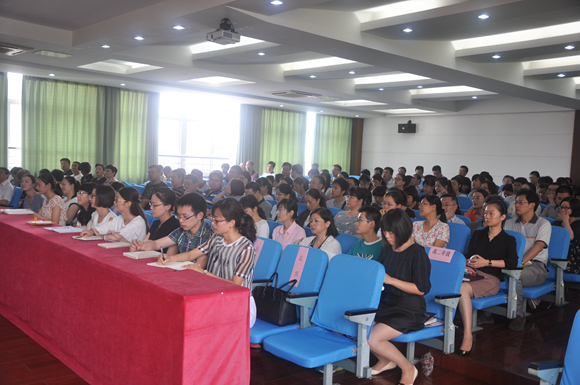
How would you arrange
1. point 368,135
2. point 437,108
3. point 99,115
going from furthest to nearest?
point 368,135
point 437,108
point 99,115

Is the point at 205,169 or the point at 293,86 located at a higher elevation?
the point at 293,86

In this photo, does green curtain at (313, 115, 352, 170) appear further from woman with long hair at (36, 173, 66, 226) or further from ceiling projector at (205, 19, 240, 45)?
woman with long hair at (36, 173, 66, 226)

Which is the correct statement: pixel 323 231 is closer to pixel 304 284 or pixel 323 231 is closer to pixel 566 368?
pixel 304 284

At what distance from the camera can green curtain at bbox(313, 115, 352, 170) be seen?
616 inches

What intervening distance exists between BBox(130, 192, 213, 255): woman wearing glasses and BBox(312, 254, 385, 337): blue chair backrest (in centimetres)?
96

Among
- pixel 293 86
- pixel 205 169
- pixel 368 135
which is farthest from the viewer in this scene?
pixel 368 135

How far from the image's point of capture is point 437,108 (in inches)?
505

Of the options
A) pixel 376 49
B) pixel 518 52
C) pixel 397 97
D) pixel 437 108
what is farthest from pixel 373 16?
pixel 437 108

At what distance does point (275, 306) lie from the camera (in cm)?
297

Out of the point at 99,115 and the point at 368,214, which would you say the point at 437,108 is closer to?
the point at 99,115

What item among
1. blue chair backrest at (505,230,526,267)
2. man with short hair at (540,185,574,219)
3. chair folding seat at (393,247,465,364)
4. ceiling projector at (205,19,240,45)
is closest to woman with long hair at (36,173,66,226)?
ceiling projector at (205,19,240,45)

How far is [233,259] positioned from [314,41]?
11.7 feet

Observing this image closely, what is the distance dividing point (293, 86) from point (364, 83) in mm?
1572

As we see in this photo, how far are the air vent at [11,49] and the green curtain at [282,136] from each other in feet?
25.1
